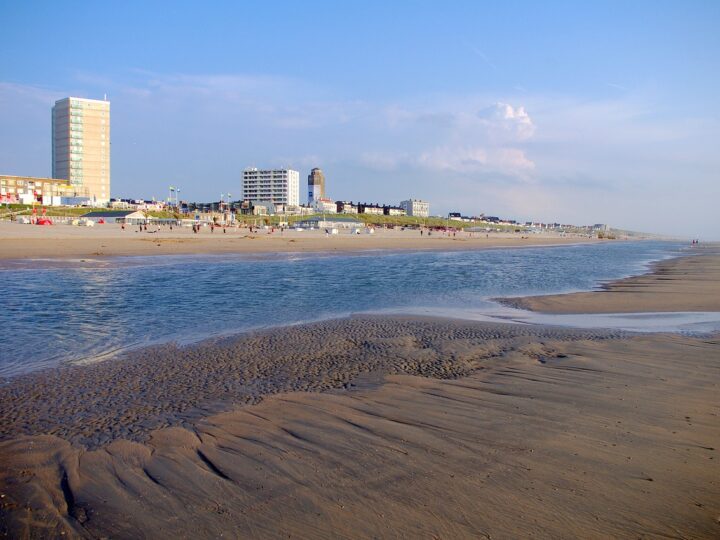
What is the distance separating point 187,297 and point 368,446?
11.8 meters

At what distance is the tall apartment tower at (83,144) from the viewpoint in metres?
106

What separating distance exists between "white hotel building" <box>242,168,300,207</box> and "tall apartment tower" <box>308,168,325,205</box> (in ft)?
55.0

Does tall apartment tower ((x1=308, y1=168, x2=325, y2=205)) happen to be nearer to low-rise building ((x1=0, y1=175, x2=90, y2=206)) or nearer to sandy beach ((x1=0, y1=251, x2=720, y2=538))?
low-rise building ((x1=0, y1=175, x2=90, y2=206))

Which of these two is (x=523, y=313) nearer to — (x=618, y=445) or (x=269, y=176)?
(x=618, y=445)

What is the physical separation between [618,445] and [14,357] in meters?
8.57

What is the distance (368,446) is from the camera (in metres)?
4.62

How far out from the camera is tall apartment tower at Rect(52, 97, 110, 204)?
106 metres

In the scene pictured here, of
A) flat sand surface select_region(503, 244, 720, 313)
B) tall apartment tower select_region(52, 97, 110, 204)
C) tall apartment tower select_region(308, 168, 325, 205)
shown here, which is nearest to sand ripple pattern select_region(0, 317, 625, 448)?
flat sand surface select_region(503, 244, 720, 313)

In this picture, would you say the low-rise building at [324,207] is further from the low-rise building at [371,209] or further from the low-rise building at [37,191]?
the low-rise building at [37,191]

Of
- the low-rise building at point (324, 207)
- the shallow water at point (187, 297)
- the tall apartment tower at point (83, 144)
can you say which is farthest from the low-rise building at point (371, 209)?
the shallow water at point (187, 297)

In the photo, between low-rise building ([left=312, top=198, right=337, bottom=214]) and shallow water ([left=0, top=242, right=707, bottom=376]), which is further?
low-rise building ([left=312, top=198, right=337, bottom=214])

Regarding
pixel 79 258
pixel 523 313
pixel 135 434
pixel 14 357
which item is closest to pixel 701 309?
pixel 523 313

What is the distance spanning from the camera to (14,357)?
8.34m

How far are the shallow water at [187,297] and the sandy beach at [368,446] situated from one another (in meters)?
1.89
